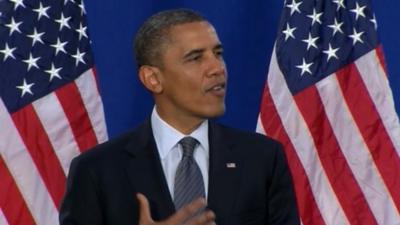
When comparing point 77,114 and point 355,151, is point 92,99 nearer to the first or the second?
point 77,114

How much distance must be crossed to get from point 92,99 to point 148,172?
33.0 inches

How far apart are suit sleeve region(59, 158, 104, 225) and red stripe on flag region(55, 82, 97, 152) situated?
0.78 metres

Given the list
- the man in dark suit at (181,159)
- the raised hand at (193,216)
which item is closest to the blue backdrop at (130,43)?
the man in dark suit at (181,159)

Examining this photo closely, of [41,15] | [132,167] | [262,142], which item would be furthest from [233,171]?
[41,15]

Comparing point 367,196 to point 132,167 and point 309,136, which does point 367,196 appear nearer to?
point 309,136

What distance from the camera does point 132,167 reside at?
1600mm

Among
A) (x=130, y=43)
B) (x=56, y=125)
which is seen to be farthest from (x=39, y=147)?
(x=130, y=43)

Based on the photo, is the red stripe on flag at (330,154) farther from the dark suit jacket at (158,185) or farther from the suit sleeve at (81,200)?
the suit sleeve at (81,200)

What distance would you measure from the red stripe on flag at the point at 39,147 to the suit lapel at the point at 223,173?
0.81 meters

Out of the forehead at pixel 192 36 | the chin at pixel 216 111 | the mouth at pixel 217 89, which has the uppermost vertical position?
the forehead at pixel 192 36

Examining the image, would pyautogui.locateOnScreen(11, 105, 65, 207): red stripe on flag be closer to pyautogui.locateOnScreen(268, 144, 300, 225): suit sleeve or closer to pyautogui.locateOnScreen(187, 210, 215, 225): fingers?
pyautogui.locateOnScreen(268, 144, 300, 225): suit sleeve

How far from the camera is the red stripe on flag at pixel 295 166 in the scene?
239 centimetres

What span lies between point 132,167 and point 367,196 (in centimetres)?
103

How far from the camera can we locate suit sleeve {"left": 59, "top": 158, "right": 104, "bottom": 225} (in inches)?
61.2
